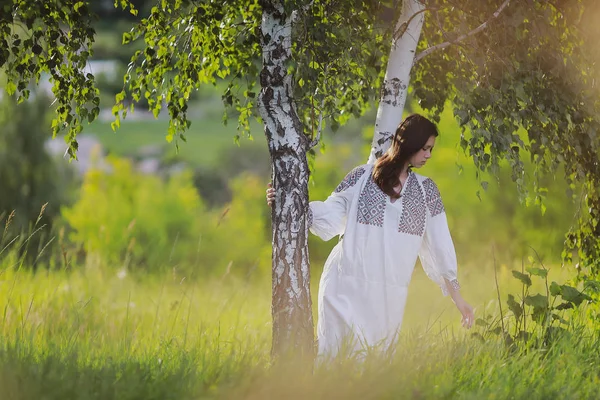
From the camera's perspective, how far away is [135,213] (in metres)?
14.7

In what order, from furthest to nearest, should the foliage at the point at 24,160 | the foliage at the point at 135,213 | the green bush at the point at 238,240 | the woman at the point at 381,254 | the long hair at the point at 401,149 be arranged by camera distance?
the green bush at the point at 238,240, the foliage at the point at 135,213, the foliage at the point at 24,160, the woman at the point at 381,254, the long hair at the point at 401,149

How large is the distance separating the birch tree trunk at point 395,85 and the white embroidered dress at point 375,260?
0.35 meters

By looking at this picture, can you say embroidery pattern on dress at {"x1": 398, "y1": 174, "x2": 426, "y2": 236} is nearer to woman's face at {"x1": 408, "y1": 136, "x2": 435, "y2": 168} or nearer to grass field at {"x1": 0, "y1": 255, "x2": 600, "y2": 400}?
woman's face at {"x1": 408, "y1": 136, "x2": 435, "y2": 168}

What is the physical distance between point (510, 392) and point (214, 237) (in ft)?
39.2

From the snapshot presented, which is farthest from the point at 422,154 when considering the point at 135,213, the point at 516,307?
the point at 135,213

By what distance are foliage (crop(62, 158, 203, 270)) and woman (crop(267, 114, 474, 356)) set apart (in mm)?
9676

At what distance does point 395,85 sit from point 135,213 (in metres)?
10.7

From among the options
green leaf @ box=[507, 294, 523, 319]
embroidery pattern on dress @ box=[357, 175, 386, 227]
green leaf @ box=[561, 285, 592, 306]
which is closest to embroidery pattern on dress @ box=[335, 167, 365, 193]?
embroidery pattern on dress @ box=[357, 175, 386, 227]

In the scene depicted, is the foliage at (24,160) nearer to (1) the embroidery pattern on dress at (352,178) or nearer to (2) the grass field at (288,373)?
(2) the grass field at (288,373)

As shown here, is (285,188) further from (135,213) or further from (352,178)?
(135,213)

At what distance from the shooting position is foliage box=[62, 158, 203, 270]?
14.3m

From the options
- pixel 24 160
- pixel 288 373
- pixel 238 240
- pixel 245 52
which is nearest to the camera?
pixel 288 373

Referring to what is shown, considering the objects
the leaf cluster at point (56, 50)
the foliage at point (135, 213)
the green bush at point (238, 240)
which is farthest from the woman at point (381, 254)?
the green bush at point (238, 240)

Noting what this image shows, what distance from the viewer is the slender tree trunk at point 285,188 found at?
169 inches
